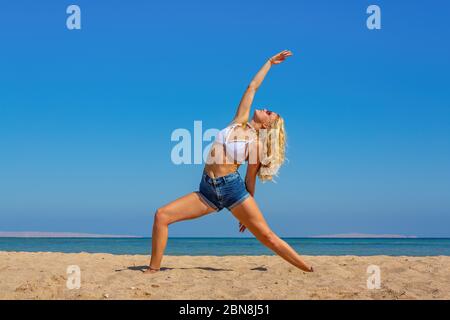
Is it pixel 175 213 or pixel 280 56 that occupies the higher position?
pixel 280 56

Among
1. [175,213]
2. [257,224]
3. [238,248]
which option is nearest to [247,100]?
[257,224]

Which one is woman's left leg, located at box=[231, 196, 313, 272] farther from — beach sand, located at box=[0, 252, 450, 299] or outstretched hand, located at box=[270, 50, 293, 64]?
outstretched hand, located at box=[270, 50, 293, 64]

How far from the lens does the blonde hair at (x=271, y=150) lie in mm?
5918

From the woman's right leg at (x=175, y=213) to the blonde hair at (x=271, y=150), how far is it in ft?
2.59

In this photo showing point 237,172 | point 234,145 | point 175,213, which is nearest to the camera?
point 234,145

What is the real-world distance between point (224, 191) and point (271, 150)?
28.9 inches

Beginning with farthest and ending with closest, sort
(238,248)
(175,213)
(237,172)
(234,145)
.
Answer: (238,248) → (175,213) → (237,172) → (234,145)

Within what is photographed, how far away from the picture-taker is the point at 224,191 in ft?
19.1

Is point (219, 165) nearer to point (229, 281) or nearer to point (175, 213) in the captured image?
point (175, 213)

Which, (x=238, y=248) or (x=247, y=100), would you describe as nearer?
(x=247, y=100)

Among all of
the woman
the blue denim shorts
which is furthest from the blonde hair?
the blue denim shorts

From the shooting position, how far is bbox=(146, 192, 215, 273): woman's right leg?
19.7 feet

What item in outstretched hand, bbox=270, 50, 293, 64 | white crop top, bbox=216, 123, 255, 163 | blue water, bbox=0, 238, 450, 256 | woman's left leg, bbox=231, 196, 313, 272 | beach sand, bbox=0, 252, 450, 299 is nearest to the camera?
beach sand, bbox=0, 252, 450, 299

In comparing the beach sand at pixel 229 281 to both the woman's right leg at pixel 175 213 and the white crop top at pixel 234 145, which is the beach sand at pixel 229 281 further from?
the white crop top at pixel 234 145
